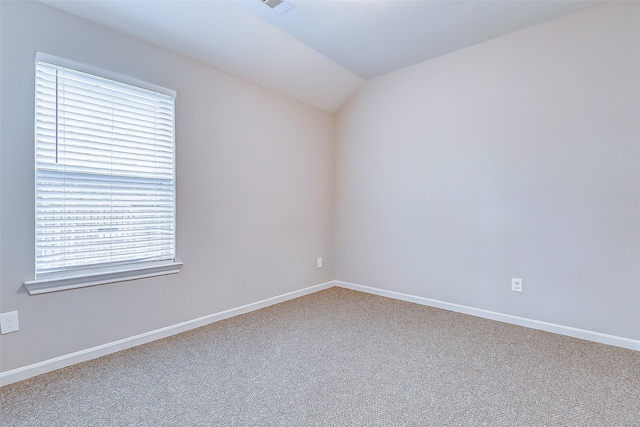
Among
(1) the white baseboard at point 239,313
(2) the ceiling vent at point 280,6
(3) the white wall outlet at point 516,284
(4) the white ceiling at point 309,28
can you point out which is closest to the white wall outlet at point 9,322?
(1) the white baseboard at point 239,313

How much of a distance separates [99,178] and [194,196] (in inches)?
27.4

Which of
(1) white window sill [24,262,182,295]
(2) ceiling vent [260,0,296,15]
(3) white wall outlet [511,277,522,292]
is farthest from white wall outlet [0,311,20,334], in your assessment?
(3) white wall outlet [511,277,522,292]

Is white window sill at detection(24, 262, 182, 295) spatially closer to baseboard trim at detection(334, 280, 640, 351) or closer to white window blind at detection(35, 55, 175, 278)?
white window blind at detection(35, 55, 175, 278)

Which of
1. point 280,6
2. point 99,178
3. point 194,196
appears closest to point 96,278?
point 99,178

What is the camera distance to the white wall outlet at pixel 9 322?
1.81 m

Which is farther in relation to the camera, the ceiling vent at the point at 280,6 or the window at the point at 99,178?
the ceiling vent at the point at 280,6

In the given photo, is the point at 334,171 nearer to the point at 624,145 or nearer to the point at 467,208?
the point at 467,208

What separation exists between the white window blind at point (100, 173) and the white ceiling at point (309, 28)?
462mm

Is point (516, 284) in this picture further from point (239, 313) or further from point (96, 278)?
point (96, 278)

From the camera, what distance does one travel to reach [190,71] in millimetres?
2650

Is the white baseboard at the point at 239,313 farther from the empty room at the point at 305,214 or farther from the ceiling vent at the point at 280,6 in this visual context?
the ceiling vent at the point at 280,6

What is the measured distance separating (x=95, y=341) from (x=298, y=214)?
2174 millimetres

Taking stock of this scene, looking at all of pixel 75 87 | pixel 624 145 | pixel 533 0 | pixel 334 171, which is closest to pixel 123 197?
pixel 75 87

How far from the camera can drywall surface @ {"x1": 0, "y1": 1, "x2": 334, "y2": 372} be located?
6.11 ft
